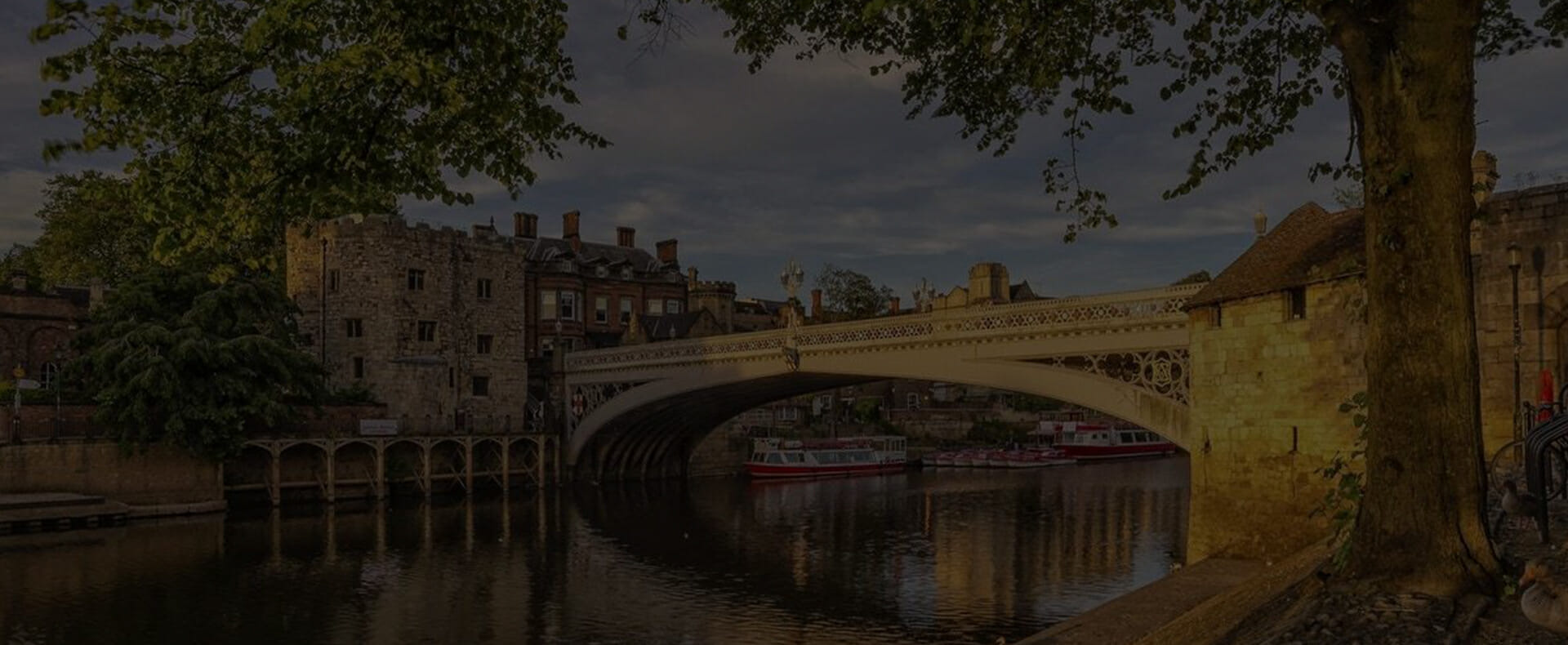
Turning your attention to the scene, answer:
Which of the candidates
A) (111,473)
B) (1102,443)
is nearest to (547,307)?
(111,473)

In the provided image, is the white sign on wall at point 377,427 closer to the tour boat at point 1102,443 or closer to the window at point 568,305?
the window at point 568,305

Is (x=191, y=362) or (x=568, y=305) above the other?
(x=568, y=305)

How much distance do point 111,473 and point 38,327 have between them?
14959 mm

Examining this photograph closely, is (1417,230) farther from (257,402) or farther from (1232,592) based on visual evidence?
(257,402)

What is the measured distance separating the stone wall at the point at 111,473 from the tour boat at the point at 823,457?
80.3 feet

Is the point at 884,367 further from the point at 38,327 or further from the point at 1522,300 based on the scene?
the point at 38,327

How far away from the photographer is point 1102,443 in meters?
67.2

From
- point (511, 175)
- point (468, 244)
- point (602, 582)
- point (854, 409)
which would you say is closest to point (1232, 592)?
point (511, 175)

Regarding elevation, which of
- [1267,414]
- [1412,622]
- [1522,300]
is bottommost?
[1412,622]

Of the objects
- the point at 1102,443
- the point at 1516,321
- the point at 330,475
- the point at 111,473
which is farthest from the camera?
the point at 1102,443

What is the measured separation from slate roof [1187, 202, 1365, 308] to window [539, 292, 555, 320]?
4242cm

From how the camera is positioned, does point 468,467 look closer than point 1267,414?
No

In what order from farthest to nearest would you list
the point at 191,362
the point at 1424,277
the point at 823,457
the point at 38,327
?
1. the point at 823,457
2. the point at 38,327
3. the point at 191,362
4. the point at 1424,277

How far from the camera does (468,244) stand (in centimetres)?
4759
